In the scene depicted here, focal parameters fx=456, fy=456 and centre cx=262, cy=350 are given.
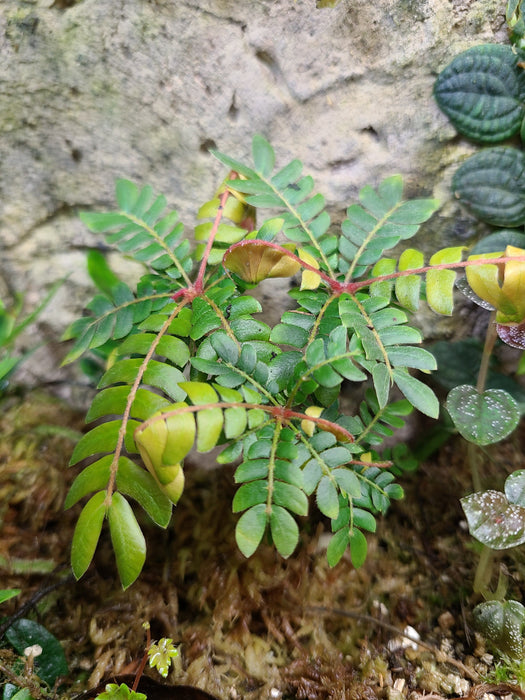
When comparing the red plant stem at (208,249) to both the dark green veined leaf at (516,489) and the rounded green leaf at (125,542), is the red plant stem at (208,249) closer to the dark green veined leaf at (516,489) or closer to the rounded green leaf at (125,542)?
the rounded green leaf at (125,542)

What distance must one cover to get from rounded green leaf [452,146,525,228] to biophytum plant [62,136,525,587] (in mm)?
284

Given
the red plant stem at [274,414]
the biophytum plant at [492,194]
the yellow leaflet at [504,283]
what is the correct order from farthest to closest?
the biophytum plant at [492,194]
the yellow leaflet at [504,283]
the red plant stem at [274,414]

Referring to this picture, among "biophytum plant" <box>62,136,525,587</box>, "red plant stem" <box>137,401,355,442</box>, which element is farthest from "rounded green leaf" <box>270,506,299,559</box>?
"red plant stem" <box>137,401,355,442</box>

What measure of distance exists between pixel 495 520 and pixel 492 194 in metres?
0.91

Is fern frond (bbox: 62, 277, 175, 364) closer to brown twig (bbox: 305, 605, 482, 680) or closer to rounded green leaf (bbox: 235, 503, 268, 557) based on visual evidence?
rounded green leaf (bbox: 235, 503, 268, 557)

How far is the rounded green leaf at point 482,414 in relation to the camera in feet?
3.48

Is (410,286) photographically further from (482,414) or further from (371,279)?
(482,414)

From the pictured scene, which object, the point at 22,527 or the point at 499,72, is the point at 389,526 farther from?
the point at 499,72

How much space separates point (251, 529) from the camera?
827mm

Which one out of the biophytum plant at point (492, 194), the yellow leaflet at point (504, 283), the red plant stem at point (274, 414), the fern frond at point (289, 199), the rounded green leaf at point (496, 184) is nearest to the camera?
the red plant stem at point (274, 414)

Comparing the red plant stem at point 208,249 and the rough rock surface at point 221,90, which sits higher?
the rough rock surface at point 221,90

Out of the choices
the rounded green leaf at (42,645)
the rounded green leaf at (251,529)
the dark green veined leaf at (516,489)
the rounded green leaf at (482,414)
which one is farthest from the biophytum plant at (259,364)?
the rounded green leaf at (42,645)

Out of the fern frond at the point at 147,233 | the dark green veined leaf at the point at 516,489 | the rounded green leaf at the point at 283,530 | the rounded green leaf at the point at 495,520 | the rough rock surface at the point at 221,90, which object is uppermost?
the rough rock surface at the point at 221,90

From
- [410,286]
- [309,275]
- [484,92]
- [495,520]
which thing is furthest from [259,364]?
[484,92]
